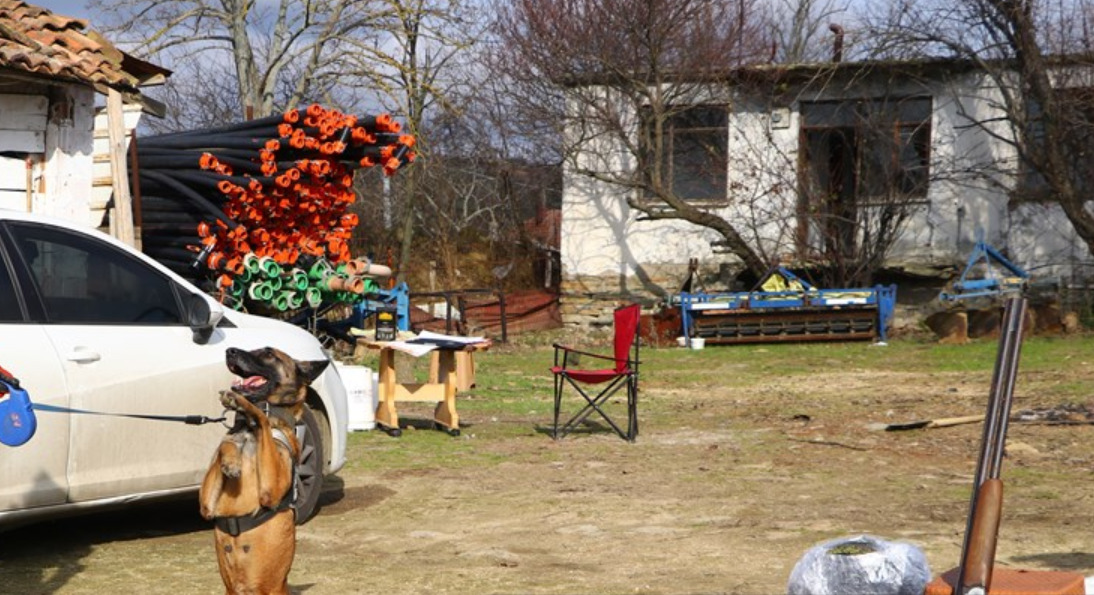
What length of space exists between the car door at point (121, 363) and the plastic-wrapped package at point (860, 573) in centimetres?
407

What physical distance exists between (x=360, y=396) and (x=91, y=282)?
487 cm

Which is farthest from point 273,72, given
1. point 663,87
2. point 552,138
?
point 663,87

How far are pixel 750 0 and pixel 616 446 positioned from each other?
17657 millimetres

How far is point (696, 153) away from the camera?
2652 cm

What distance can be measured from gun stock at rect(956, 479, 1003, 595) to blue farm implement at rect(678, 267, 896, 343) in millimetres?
18876

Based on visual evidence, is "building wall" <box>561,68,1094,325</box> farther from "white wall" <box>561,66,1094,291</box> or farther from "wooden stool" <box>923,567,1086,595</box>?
"wooden stool" <box>923,567,1086,595</box>

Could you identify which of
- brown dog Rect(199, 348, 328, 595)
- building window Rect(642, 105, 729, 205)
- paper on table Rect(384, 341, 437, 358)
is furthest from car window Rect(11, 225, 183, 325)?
building window Rect(642, 105, 729, 205)

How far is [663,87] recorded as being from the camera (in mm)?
25500

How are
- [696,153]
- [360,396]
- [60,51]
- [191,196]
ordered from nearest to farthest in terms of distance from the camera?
[60,51]
[191,196]
[360,396]
[696,153]

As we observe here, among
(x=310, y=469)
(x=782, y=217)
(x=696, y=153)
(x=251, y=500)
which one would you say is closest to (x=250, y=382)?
(x=251, y=500)

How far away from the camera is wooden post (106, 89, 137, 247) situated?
10320 millimetres

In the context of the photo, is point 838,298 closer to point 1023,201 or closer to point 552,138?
point 1023,201

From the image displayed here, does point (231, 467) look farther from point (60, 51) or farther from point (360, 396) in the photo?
point (360, 396)

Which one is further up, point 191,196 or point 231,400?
point 191,196
